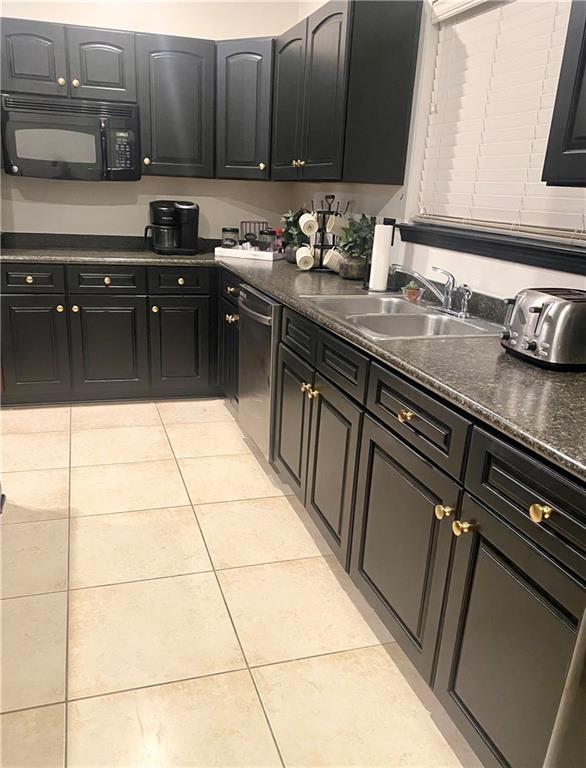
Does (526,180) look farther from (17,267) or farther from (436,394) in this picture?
(17,267)

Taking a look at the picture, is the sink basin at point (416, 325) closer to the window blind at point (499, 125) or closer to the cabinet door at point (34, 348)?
the window blind at point (499, 125)

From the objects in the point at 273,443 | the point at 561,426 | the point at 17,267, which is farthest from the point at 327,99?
the point at 561,426

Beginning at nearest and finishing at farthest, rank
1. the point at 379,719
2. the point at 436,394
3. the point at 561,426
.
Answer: the point at 561,426, the point at 436,394, the point at 379,719

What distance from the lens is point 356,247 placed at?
3.11 m

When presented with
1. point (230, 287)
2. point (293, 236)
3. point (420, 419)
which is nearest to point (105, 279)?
point (230, 287)

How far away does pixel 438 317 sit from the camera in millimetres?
2385

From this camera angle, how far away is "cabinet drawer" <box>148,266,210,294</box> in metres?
3.66

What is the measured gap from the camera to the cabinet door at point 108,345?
3617mm

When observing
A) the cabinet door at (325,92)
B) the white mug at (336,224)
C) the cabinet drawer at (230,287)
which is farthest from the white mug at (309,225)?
the cabinet drawer at (230,287)

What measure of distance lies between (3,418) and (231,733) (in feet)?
8.46

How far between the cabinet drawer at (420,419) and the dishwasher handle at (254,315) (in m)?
0.98

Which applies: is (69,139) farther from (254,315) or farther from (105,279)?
(254,315)

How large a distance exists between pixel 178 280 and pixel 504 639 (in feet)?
9.60

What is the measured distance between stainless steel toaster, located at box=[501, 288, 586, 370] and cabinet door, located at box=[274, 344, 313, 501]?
2.86ft
